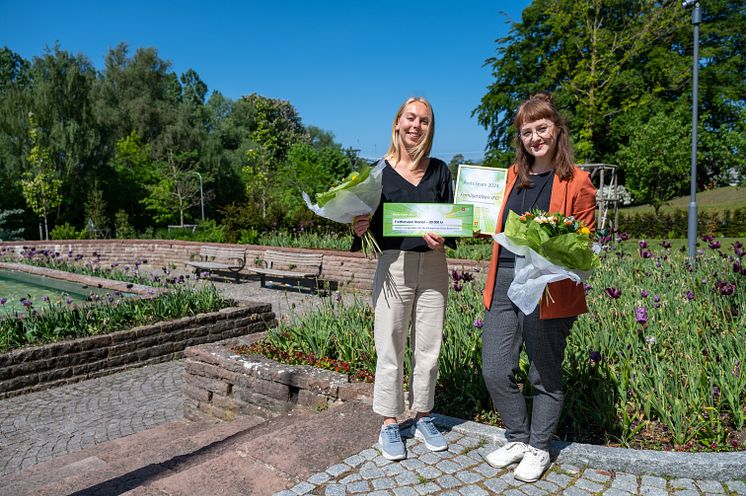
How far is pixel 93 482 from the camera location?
304 centimetres

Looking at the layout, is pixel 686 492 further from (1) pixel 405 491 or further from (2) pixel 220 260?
(2) pixel 220 260

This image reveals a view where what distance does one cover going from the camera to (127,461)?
11.6 ft

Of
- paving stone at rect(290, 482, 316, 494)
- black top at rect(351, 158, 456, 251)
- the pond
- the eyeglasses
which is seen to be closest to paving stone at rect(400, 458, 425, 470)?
paving stone at rect(290, 482, 316, 494)

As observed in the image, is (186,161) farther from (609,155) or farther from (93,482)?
(93,482)

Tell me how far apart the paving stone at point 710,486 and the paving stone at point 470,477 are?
966 mm

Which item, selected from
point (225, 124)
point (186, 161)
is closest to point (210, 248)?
point (186, 161)

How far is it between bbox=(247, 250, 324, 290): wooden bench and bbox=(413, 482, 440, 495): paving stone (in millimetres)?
7952

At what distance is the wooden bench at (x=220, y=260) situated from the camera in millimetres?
12258

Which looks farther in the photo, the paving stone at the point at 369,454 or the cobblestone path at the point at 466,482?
the paving stone at the point at 369,454

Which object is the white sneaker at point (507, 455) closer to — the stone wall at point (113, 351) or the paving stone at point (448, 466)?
the paving stone at point (448, 466)

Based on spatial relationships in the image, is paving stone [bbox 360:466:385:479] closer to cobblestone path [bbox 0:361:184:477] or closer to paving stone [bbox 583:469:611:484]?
paving stone [bbox 583:469:611:484]

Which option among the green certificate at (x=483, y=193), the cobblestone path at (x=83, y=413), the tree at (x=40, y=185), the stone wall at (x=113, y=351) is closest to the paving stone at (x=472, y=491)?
the green certificate at (x=483, y=193)

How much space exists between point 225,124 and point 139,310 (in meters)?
43.7

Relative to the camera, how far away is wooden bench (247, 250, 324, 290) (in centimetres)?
1091
